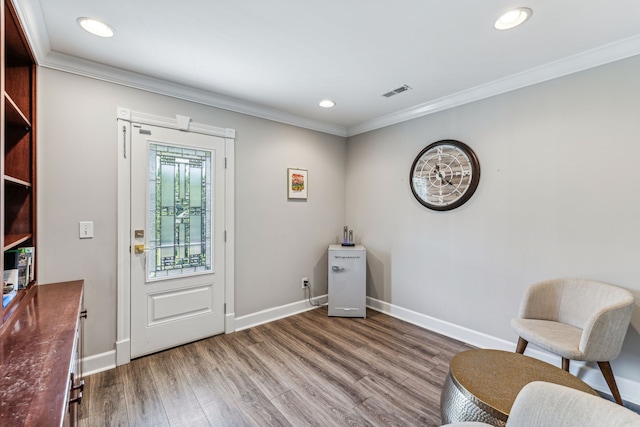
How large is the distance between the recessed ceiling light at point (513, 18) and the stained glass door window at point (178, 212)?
2.52 meters

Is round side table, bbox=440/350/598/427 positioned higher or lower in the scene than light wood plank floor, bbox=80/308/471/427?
higher

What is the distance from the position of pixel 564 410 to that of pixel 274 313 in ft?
9.23

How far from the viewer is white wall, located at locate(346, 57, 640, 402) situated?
78.1 inches

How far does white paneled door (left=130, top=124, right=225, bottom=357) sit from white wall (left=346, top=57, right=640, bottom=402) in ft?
6.52

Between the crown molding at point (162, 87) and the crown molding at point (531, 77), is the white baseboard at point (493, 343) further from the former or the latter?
the crown molding at point (162, 87)

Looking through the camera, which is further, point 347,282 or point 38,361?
point 347,282

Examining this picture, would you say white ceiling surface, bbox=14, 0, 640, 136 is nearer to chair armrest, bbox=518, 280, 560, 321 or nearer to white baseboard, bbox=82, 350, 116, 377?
chair armrest, bbox=518, 280, 560, 321

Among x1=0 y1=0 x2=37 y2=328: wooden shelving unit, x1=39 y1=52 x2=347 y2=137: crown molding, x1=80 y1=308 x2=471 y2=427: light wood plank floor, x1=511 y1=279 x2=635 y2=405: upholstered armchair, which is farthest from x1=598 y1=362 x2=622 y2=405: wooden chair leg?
x1=0 y1=0 x2=37 y2=328: wooden shelving unit

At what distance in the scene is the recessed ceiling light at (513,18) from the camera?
1622 millimetres

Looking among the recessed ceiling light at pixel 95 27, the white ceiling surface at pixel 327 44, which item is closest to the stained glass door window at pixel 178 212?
the white ceiling surface at pixel 327 44

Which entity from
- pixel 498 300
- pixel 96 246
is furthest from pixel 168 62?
pixel 498 300

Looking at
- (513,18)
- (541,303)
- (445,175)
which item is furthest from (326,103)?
(541,303)

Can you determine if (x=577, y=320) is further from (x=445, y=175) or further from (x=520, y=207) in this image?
(x=445, y=175)

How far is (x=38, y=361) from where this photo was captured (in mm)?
1046
